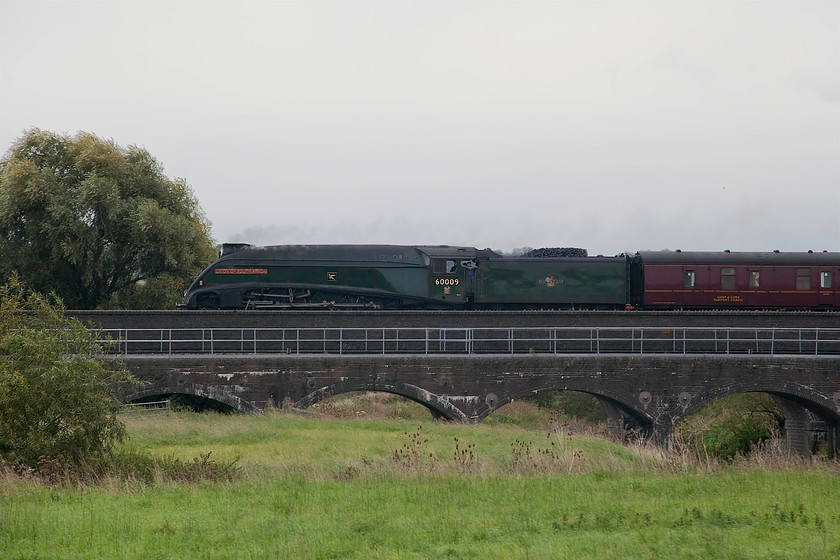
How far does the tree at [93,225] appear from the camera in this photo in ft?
127

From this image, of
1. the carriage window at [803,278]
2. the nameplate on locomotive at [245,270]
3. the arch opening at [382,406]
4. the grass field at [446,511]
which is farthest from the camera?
the arch opening at [382,406]

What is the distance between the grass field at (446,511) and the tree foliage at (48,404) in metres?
1.29

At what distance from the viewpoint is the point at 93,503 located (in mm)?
12227

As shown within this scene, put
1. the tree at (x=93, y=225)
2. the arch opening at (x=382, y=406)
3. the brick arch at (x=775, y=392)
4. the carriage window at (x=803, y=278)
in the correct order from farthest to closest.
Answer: the tree at (x=93, y=225) < the arch opening at (x=382, y=406) < the carriage window at (x=803, y=278) < the brick arch at (x=775, y=392)

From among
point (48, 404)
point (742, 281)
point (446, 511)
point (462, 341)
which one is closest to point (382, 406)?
point (462, 341)

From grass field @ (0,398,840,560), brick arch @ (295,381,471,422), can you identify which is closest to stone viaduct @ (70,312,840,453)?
brick arch @ (295,381,471,422)

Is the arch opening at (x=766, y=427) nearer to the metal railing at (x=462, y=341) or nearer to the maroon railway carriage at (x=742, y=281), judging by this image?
the metal railing at (x=462, y=341)

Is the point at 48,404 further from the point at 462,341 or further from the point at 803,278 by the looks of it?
the point at 803,278

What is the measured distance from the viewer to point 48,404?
48.9 ft

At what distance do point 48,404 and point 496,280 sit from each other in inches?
752

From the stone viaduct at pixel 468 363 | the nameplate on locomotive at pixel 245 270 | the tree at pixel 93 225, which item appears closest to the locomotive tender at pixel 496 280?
the nameplate on locomotive at pixel 245 270

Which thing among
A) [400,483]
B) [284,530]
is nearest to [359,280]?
[400,483]

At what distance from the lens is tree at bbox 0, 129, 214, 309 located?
127ft

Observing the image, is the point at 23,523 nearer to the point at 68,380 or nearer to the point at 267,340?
the point at 68,380
